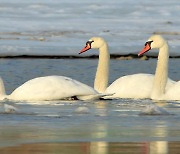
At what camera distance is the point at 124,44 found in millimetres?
22516

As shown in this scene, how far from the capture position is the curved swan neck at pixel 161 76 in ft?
43.5

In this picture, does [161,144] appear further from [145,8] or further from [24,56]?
[145,8]

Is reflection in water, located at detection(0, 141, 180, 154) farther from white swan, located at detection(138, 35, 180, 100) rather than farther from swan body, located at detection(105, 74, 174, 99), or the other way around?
swan body, located at detection(105, 74, 174, 99)

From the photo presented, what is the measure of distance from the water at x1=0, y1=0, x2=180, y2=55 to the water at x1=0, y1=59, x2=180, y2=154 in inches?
359

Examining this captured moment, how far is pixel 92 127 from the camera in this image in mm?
8773

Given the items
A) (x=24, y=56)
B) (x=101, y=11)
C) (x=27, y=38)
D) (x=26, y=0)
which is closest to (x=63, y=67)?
(x=24, y=56)

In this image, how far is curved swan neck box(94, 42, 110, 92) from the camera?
14.0 m

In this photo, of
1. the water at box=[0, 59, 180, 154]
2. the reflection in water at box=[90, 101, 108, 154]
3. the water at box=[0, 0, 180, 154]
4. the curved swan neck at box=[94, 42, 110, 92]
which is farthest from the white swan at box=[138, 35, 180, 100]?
the reflection in water at box=[90, 101, 108, 154]

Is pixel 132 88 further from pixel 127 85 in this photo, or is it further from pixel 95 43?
pixel 95 43

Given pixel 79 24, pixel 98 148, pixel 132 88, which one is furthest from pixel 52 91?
pixel 79 24

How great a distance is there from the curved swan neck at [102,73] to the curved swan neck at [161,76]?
2.96 ft

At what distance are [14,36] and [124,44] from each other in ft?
11.8

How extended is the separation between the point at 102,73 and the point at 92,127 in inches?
212

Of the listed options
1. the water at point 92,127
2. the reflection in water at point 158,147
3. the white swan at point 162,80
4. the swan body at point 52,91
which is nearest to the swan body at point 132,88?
the white swan at point 162,80
